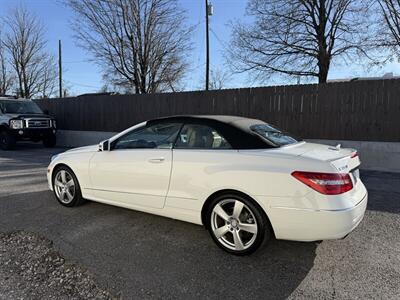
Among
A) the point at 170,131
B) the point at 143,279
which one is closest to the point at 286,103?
the point at 170,131

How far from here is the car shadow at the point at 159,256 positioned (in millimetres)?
2947

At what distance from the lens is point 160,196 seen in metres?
4.00

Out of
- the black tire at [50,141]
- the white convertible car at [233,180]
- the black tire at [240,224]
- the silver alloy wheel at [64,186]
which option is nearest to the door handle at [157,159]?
the white convertible car at [233,180]

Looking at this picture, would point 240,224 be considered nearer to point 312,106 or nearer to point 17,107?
point 312,106

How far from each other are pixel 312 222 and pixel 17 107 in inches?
553

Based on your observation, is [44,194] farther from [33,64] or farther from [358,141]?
[33,64]

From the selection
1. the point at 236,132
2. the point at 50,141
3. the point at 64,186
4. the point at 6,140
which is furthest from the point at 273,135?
the point at 50,141

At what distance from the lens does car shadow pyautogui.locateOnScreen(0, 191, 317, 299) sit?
2.95 meters

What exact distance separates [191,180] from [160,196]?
1.69ft

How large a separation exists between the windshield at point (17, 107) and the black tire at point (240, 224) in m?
12.8

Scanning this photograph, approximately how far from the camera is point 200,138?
388 centimetres

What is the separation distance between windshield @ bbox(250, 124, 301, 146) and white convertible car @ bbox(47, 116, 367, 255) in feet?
0.07

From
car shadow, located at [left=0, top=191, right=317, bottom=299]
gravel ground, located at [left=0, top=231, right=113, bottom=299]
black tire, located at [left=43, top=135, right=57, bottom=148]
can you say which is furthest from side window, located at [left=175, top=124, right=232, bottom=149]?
black tire, located at [left=43, top=135, right=57, bottom=148]

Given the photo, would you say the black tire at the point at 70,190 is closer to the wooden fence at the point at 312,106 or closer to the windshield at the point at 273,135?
the windshield at the point at 273,135
